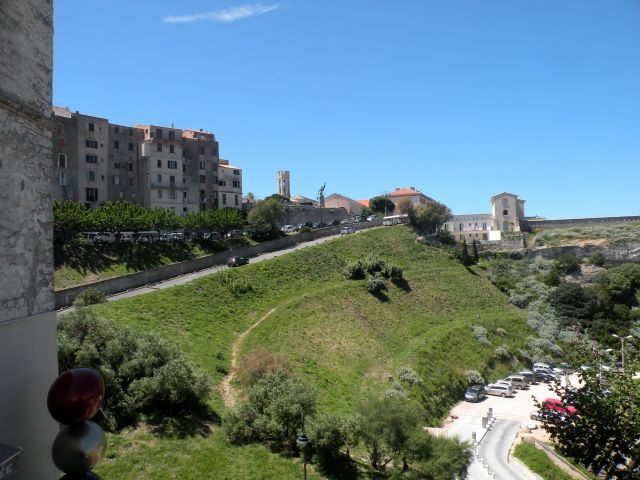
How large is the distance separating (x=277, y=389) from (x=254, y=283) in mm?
22875

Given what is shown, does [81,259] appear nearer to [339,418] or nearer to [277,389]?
[277,389]

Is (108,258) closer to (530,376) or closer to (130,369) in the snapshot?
(130,369)

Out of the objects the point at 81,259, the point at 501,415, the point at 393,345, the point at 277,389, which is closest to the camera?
the point at 277,389

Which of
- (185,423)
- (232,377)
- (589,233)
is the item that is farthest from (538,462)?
(589,233)

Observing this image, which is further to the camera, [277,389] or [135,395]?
[277,389]

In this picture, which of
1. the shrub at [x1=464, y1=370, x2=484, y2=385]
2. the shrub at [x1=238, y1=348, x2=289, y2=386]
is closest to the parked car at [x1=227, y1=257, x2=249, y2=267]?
the shrub at [x1=238, y1=348, x2=289, y2=386]

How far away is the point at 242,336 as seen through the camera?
31953mm

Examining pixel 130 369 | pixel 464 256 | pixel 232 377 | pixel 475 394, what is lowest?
pixel 475 394

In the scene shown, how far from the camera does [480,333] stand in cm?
4141

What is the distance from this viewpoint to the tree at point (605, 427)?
42.7 feet

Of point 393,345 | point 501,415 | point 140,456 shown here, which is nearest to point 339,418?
point 140,456

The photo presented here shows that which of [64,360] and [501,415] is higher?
[64,360]

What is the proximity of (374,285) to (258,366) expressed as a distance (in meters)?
23.1

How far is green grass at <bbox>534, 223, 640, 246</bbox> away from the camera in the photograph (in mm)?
73762
